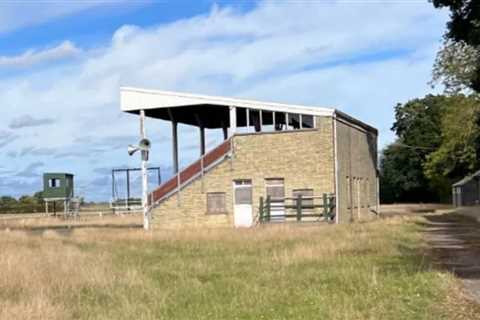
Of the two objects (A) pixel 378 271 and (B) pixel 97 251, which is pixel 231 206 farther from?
(A) pixel 378 271

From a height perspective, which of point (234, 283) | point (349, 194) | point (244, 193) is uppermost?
point (244, 193)

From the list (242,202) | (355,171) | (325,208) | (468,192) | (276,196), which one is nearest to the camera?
(325,208)

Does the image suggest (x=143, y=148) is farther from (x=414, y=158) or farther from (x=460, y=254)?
(x=414, y=158)

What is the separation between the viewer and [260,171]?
39.2m

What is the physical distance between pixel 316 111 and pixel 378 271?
77.7 ft

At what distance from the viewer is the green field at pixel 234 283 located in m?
10.9

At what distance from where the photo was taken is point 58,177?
219 feet

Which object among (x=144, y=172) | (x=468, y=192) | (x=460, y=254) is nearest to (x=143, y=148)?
(x=144, y=172)

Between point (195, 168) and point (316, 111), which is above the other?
point (316, 111)

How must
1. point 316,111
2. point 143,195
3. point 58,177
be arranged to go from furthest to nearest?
point 58,177 < point 143,195 < point 316,111

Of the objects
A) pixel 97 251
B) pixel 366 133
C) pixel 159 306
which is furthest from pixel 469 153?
pixel 159 306

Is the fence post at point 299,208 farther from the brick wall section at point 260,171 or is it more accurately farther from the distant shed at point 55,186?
the distant shed at point 55,186

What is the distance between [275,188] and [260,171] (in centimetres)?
123

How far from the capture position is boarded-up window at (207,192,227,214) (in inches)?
1563
